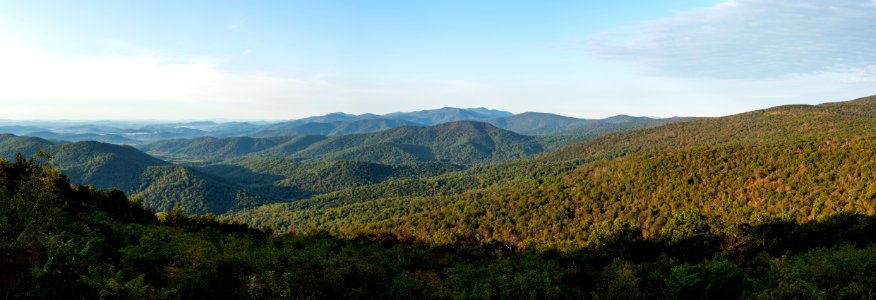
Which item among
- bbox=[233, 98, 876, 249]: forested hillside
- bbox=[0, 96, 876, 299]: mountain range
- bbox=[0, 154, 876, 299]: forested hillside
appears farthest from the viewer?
bbox=[233, 98, 876, 249]: forested hillside

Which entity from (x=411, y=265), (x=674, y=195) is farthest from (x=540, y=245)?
(x=674, y=195)

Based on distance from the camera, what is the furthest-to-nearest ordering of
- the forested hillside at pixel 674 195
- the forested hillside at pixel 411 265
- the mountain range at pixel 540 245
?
the forested hillside at pixel 674 195, the mountain range at pixel 540 245, the forested hillside at pixel 411 265

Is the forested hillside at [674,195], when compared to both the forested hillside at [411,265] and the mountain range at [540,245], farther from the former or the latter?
the forested hillside at [411,265]

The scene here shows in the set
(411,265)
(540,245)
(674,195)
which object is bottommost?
(540,245)

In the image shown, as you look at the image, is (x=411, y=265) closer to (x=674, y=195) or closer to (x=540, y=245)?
(x=540, y=245)

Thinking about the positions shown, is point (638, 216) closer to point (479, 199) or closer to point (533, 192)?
point (533, 192)

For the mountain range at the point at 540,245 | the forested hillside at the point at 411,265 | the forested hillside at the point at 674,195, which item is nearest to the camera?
the forested hillside at the point at 411,265

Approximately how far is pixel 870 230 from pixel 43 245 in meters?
81.9

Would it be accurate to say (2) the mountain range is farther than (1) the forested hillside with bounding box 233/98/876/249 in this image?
No

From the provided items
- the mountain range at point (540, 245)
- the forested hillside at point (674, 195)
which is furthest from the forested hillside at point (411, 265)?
the forested hillside at point (674, 195)

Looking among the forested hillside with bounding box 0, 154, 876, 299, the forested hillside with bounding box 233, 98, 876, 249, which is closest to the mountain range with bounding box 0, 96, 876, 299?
the forested hillside with bounding box 0, 154, 876, 299

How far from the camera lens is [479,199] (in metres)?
132

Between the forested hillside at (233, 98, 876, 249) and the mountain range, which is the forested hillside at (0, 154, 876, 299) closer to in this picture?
the mountain range

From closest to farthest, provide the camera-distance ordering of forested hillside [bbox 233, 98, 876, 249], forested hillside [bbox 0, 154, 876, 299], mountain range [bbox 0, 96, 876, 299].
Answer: forested hillside [bbox 0, 154, 876, 299] → mountain range [bbox 0, 96, 876, 299] → forested hillside [bbox 233, 98, 876, 249]
